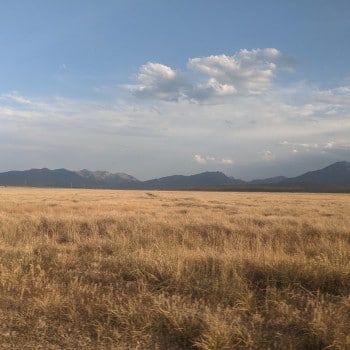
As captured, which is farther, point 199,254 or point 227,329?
point 199,254

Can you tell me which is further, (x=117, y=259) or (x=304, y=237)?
(x=304, y=237)

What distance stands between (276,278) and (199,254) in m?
1.94

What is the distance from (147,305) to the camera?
236 inches

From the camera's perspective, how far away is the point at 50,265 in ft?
27.9

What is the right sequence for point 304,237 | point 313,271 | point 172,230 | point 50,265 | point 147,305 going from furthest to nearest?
1. point 172,230
2. point 304,237
3. point 50,265
4. point 313,271
5. point 147,305

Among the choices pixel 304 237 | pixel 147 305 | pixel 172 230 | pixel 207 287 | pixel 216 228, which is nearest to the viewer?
pixel 147 305

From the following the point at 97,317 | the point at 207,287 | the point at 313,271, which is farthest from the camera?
the point at 313,271

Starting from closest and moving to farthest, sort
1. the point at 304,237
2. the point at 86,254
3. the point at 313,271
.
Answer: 1. the point at 313,271
2. the point at 86,254
3. the point at 304,237

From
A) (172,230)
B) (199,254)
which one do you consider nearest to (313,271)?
(199,254)

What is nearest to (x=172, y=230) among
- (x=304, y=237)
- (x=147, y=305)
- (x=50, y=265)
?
(x=304, y=237)

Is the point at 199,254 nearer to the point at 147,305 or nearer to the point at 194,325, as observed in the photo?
the point at 147,305

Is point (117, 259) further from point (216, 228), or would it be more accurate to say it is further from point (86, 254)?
point (216, 228)

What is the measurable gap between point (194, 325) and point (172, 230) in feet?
32.1

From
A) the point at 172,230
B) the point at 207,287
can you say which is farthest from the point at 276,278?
the point at 172,230
